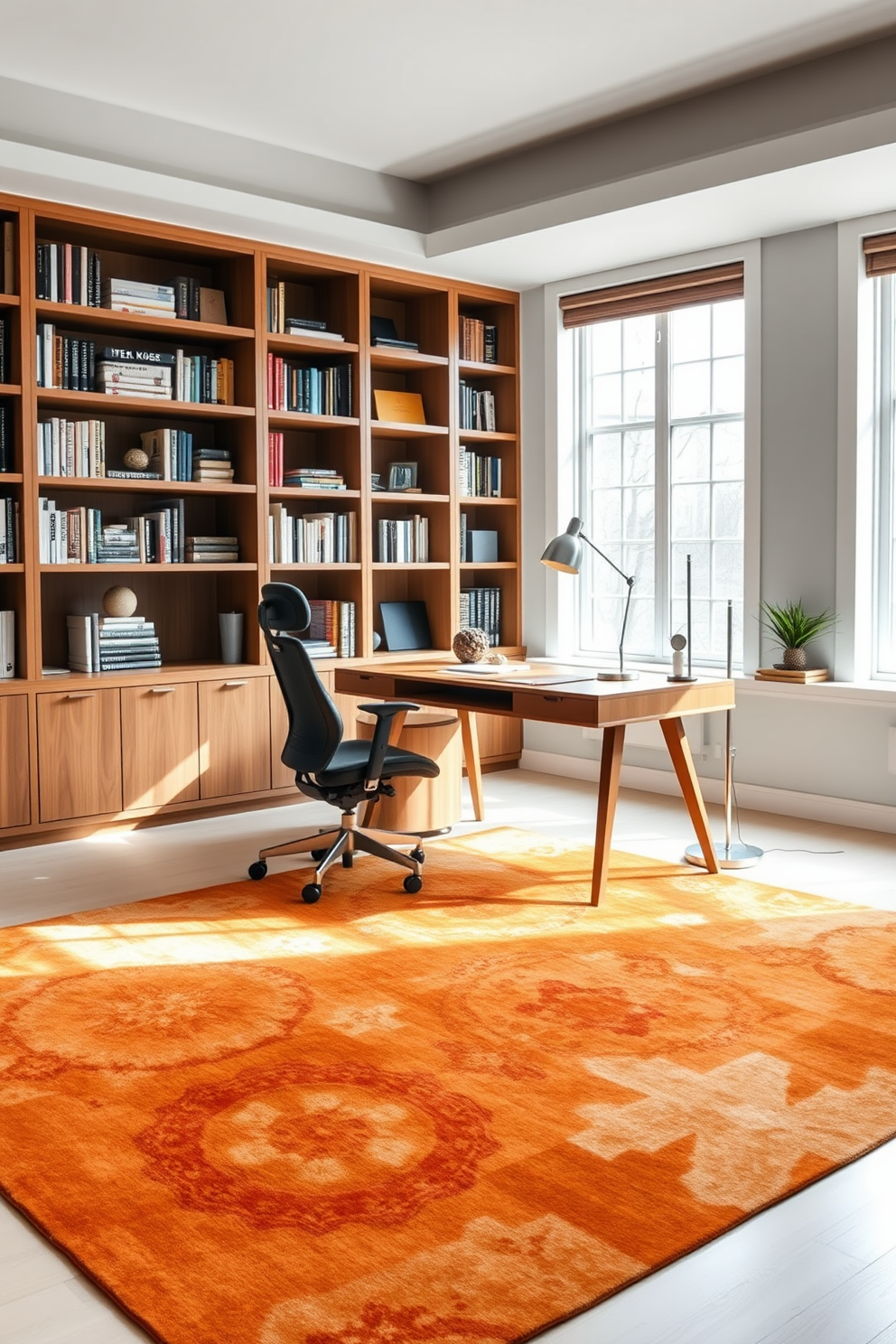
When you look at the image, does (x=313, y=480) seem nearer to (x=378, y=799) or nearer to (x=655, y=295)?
(x=378, y=799)

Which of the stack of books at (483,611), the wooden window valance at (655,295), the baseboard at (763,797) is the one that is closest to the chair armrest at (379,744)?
the baseboard at (763,797)

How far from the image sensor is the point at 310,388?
595cm

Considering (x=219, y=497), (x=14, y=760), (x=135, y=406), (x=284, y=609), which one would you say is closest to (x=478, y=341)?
(x=219, y=497)

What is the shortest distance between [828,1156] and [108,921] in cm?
248

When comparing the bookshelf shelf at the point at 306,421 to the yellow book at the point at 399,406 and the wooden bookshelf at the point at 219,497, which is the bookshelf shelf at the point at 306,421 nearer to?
the wooden bookshelf at the point at 219,497

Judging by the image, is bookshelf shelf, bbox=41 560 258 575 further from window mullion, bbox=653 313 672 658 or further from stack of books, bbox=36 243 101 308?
window mullion, bbox=653 313 672 658

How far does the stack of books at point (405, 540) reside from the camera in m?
6.38

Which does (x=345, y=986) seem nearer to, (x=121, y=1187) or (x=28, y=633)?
(x=121, y=1187)

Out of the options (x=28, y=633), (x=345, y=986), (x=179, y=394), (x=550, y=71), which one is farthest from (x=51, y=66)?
(x=345, y=986)

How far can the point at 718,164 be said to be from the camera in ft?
15.5

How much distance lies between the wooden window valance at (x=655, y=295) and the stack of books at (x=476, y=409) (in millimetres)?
598

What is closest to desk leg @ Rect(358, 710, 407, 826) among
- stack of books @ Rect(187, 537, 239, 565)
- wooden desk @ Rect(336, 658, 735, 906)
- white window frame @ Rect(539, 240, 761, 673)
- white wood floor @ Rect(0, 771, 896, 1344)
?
wooden desk @ Rect(336, 658, 735, 906)

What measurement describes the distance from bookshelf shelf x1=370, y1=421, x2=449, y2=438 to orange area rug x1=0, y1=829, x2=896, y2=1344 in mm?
2767

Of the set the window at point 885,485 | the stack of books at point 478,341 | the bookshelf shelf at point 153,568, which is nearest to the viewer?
the bookshelf shelf at point 153,568
